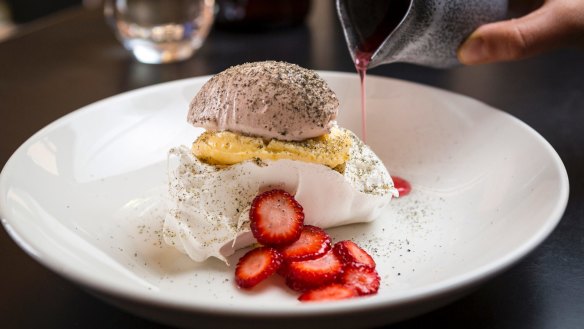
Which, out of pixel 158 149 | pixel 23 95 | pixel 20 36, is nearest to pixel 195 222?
pixel 158 149

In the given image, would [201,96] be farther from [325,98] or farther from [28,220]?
[28,220]

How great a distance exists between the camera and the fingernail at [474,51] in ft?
5.80

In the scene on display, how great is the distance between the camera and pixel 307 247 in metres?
1.37

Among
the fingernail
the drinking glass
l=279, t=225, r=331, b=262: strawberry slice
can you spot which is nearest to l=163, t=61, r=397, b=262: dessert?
l=279, t=225, r=331, b=262: strawberry slice

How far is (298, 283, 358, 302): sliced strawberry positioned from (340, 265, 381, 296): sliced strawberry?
0.06ft

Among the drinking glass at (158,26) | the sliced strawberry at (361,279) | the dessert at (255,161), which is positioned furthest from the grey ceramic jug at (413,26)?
the drinking glass at (158,26)

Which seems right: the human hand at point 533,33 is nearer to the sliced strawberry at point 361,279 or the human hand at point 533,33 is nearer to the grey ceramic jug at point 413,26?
the grey ceramic jug at point 413,26

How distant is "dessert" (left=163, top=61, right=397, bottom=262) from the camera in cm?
145

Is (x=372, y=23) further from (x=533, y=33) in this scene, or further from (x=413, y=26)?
(x=533, y=33)

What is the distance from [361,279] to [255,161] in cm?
36

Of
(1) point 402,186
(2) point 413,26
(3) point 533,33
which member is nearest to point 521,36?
(3) point 533,33

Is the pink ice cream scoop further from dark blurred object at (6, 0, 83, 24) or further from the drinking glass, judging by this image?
dark blurred object at (6, 0, 83, 24)

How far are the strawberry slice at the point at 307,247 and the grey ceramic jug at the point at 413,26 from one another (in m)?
0.50

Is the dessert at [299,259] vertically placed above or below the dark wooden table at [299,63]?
above
